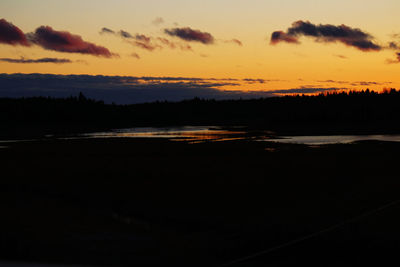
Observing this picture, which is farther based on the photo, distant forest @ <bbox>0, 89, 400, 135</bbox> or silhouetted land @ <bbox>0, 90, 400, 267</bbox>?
distant forest @ <bbox>0, 89, 400, 135</bbox>

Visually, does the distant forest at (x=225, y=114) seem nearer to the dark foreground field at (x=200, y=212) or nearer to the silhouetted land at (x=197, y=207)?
the silhouetted land at (x=197, y=207)

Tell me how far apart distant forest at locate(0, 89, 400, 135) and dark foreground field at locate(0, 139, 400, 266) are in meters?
43.4

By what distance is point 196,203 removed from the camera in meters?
14.6

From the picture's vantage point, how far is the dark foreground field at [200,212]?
902 centimetres

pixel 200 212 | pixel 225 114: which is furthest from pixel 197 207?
pixel 225 114

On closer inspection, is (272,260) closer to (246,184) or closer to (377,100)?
(246,184)

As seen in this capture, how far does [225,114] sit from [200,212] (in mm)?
128707

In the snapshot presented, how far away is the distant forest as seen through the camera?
83013mm

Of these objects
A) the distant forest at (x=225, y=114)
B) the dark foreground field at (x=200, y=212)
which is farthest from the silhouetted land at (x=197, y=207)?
the distant forest at (x=225, y=114)

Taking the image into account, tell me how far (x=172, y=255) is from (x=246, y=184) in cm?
943

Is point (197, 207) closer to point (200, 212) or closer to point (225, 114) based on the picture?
point (200, 212)

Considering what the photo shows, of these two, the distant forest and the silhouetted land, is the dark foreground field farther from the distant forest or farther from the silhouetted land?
the distant forest

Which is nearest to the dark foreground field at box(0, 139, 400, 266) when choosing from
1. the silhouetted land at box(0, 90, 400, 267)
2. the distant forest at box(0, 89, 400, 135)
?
the silhouetted land at box(0, 90, 400, 267)

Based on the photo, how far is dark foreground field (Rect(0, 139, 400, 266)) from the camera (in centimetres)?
902
